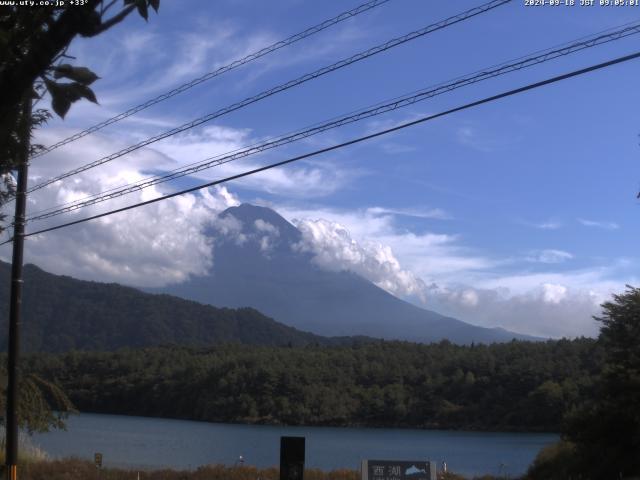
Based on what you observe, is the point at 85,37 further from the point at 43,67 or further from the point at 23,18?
the point at 23,18

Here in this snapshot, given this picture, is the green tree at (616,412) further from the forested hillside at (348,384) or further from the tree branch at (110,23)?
the forested hillside at (348,384)

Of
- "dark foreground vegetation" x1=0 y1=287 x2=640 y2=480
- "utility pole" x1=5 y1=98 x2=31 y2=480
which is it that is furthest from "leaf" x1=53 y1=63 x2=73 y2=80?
"dark foreground vegetation" x1=0 y1=287 x2=640 y2=480

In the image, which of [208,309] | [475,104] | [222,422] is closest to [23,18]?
[475,104]

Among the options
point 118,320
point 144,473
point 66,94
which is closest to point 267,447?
point 144,473

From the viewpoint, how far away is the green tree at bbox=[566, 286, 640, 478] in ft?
74.4

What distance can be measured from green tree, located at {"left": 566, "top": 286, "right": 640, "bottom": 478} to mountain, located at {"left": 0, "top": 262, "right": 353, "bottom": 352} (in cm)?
10699

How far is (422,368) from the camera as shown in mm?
68562

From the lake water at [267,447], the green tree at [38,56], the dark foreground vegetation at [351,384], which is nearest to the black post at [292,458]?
the green tree at [38,56]

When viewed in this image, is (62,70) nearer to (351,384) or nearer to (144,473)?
(144,473)

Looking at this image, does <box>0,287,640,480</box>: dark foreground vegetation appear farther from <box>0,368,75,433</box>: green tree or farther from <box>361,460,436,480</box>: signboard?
<box>361,460,436,480</box>: signboard

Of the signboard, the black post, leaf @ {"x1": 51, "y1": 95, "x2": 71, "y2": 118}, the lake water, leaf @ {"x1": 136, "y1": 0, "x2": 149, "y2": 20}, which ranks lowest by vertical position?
the lake water

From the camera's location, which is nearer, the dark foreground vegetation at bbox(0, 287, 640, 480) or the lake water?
the lake water

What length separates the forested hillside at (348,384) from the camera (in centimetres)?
5278

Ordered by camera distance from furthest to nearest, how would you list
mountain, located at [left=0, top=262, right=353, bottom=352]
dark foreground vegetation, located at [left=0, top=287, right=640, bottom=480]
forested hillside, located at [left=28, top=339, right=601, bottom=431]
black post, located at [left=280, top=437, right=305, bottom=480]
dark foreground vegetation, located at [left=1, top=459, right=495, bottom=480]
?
mountain, located at [left=0, top=262, right=353, bottom=352] < forested hillside, located at [left=28, top=339, right=601, bottom=431] < dark foreground vegetation, located at [left=0, top=287, right=640, bottom=480] < dark foreground vegetation, located at [left=1, top=459, right=495, bottom=480] < black post, located at [left=280, top=437, right=305, bottom=480]
